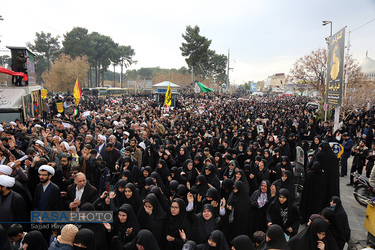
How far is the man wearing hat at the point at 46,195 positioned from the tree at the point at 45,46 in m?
48.1

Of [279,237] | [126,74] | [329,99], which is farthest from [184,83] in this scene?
[279,237]

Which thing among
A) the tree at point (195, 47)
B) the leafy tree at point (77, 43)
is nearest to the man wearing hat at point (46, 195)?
the tree at point (195, 47)

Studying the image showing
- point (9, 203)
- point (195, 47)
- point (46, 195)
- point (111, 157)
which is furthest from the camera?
point (195, 47)

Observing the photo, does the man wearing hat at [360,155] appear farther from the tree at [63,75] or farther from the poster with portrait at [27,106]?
the tree at [63,75]

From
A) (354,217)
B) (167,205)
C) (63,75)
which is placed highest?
(63,75)

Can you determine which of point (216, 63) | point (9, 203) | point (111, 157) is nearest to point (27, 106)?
point (111, 157)

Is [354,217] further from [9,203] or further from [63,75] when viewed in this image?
[63,75]

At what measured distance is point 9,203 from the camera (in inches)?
126

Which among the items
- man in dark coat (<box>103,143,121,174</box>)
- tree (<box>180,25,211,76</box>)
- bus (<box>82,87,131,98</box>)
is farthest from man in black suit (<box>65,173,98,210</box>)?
tree (<box>180,25,211,76</box>)

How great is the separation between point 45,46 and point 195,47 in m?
26.1

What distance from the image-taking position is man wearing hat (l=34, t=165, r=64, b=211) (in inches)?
139

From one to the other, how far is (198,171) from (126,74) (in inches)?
3123

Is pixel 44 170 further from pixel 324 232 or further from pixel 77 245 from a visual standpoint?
pixel 324 232

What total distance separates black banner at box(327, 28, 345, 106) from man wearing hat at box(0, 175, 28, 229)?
9.34 m
